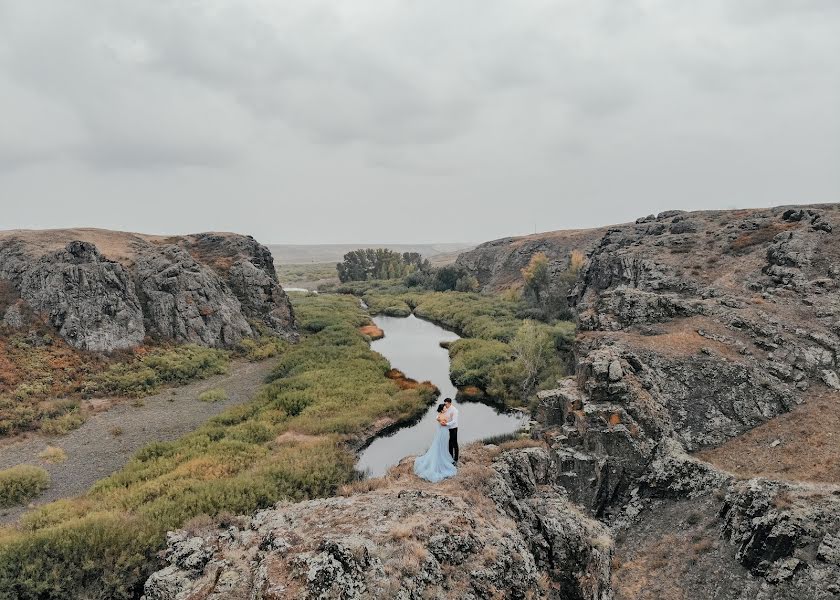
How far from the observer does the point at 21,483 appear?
2364cm

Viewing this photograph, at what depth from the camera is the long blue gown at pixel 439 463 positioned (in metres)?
18.1

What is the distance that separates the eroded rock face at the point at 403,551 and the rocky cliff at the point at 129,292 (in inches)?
1555

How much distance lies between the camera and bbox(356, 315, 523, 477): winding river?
1248 inches

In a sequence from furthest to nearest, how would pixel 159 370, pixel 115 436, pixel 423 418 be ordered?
pixel 159 370 < pixel 423 418 < pixel 115 436

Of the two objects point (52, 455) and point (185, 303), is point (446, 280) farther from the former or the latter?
point (52, 455)

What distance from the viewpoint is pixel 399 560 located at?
12328mm

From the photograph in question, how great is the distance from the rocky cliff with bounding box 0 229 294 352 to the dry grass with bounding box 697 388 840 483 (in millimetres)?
51119

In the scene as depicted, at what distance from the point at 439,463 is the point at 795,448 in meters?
16.5

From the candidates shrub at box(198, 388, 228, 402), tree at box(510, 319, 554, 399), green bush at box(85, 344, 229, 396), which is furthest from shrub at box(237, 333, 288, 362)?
tree at box(510, 319, 554, 399)

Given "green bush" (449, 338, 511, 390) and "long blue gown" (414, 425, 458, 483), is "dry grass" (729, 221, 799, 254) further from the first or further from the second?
"long blue gown" (414, 425, 458, 483)

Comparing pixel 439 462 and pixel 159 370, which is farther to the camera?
pixel 159 370

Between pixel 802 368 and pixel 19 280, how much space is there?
233 feet

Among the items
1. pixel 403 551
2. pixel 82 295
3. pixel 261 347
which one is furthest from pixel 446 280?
pixel 403 551

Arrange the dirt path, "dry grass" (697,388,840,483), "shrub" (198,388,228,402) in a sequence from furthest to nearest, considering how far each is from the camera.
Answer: "shrub" (198,388,228,402) < the dirt path < "dry grass" (697,388,840,483)
